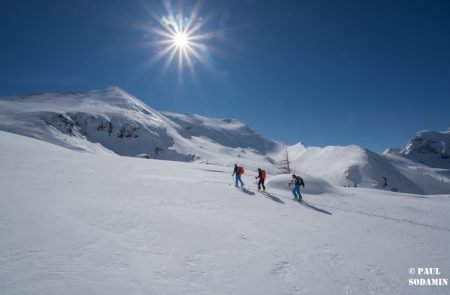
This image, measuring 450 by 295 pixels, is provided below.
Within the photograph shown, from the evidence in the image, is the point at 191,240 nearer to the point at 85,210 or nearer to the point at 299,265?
the point at 299,265

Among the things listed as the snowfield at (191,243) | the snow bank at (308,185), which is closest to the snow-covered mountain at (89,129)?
the snow bank at (308,185)

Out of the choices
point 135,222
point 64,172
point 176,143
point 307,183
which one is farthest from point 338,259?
point 176,143

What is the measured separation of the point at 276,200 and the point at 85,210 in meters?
11.1

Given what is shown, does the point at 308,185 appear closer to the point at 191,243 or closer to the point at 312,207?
the point at 312,207

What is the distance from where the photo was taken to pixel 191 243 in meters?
8.42

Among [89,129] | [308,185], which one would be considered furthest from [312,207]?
[89,129]

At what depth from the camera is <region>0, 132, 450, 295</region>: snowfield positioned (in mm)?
6074

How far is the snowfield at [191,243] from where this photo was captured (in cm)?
607

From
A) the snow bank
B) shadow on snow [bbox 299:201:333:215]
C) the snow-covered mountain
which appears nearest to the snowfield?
shadow on snow [bbox 299:201:333:215]

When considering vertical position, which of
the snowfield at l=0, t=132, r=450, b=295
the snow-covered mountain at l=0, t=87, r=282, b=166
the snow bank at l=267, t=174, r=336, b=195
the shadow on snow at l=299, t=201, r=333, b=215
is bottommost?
the snowfield at l=0, t=132, r=450, b=295

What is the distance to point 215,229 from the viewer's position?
9969mm

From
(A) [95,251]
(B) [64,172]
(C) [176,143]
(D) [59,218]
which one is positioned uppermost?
(C) [176,143]

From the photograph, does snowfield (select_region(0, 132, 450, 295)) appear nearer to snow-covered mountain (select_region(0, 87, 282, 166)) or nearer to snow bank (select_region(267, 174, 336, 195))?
snow bank (select_region(267, 174, 336, 195))

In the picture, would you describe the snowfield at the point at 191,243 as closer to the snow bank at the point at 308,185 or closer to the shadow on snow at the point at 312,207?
the shadow on snow at the point at 312,207
